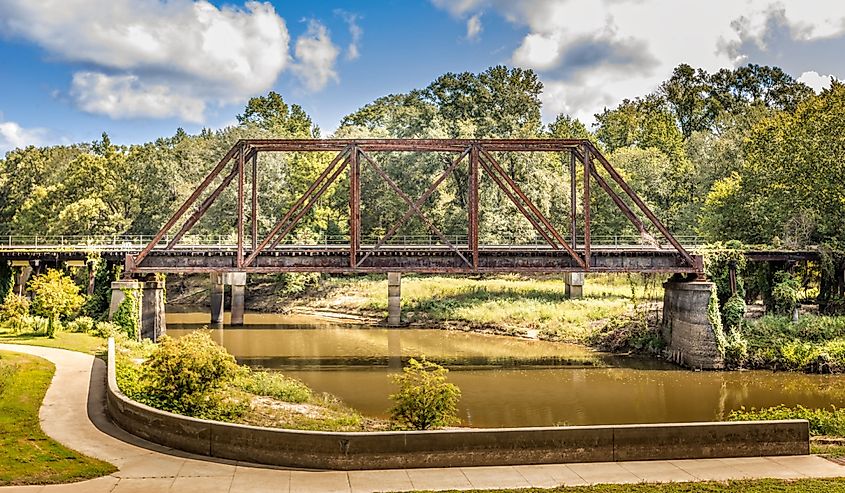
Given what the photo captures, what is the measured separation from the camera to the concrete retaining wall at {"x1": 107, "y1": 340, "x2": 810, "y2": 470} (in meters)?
14.4

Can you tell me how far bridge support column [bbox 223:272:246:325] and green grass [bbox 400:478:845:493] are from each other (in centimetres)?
4374

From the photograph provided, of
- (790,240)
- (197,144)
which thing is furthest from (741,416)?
(197,144)

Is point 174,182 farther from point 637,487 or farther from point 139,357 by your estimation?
point 637,487

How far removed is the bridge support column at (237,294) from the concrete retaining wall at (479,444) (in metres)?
38.8

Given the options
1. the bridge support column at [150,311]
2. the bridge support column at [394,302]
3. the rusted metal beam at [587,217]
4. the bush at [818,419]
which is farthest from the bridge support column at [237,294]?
the bush at [818,419]

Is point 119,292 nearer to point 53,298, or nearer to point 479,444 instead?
point 53,298

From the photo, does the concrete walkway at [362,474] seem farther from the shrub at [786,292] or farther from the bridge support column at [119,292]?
the shrub at [786,292]

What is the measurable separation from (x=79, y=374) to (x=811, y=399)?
98.5 feet

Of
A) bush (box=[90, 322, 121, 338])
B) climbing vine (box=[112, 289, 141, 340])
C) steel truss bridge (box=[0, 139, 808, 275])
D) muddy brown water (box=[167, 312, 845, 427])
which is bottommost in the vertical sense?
muddy brown water (box=[167, 312, 845, 427])

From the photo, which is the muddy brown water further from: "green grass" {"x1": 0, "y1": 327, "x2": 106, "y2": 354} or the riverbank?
"green grass" {"x1": 0, "y1": 327, "x2": 106, "y2": 354}

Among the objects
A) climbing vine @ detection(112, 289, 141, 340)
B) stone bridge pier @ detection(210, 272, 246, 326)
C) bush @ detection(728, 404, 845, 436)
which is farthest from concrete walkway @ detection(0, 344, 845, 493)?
stone bridge pier @ detection(210, 272, 246, 326)

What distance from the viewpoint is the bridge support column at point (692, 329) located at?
37.5m

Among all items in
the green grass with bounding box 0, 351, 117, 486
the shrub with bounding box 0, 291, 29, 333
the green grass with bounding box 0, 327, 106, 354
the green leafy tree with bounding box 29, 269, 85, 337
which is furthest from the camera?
the shrub with bounding box 0, 291, 29, 333

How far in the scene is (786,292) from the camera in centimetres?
4153
